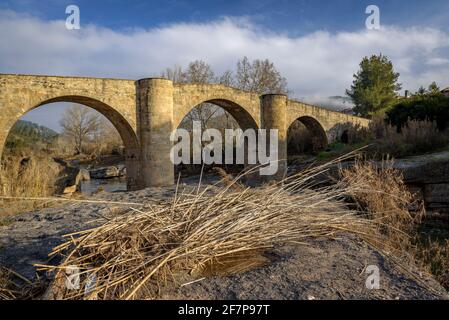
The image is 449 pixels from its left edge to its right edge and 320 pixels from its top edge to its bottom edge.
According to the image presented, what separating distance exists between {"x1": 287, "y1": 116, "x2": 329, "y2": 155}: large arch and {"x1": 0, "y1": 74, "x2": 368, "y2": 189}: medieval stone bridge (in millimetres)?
6131

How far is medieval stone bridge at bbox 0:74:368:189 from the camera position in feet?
30.8

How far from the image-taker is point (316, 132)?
68.1 feet

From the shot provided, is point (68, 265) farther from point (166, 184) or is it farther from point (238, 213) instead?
point (166, 184)

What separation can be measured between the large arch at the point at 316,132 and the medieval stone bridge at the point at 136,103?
6.13 m

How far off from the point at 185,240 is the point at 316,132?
19854 mm

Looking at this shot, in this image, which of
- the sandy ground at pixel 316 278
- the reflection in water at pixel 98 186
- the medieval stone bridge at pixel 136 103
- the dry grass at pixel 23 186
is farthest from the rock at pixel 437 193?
the reflection in water at pixel 98 186

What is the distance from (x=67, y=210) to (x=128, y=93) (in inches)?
263

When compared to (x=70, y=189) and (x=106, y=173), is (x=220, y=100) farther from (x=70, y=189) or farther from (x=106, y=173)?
(x=106, y=173)

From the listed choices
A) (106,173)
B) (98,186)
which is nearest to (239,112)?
(98,186)

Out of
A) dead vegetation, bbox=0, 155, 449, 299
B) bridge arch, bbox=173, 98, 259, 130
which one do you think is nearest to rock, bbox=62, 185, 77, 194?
bridge arch, bbox=173, 98, 259, 130

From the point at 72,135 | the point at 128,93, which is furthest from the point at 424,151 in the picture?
the point at 72,135

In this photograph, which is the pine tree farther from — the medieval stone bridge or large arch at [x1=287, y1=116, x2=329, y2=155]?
the medieval stone bridge

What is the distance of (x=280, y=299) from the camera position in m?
1.69
